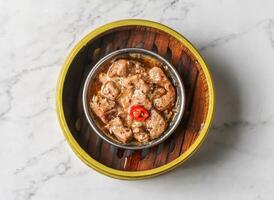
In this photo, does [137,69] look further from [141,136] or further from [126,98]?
[141,136]

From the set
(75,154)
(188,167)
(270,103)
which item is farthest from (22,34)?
(270,103)

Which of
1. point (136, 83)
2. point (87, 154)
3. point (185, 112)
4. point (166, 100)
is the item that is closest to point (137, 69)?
point (136, 83)

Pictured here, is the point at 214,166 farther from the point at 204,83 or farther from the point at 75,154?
the point at 75,154

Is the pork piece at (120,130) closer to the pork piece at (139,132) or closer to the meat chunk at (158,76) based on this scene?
the pork piece at (139,132)

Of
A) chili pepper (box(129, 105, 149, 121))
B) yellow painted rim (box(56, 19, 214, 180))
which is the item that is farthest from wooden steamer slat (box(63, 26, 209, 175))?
chili pepper (box(129, 105, 149, 121))

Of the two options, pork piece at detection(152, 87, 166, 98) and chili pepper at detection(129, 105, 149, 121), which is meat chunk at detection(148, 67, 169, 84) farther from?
chili pepper at detection(129, 105, 149, 121)

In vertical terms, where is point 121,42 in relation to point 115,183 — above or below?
above
